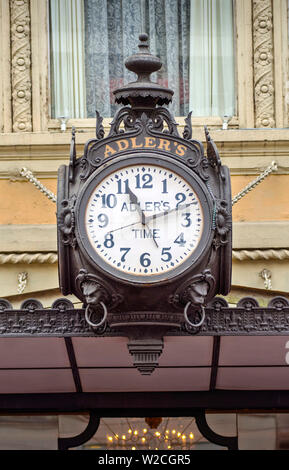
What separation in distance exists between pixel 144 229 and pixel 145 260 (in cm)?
22

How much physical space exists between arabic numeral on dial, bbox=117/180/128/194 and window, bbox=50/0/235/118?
4.80 m

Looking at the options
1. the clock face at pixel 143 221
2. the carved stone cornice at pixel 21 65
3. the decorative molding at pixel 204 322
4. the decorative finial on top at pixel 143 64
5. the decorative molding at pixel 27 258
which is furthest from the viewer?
the carved stone cornice at pixel 21 65

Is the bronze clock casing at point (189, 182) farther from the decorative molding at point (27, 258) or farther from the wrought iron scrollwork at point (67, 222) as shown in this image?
the decorative molding at point (27, 258)

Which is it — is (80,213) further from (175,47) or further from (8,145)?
(175,47)

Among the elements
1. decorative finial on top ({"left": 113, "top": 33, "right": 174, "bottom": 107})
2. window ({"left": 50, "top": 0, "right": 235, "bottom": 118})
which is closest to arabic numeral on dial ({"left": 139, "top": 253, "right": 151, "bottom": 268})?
decorative finial on top ({"left": 113, "top": 33, "right": 174, "bottom": 107})

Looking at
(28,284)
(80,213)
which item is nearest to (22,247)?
(28,284)

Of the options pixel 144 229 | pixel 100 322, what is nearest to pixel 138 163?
pixel 144 229

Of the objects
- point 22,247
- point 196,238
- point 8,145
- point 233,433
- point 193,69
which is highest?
point 193,69

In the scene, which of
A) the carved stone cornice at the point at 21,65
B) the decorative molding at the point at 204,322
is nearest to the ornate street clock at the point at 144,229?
the decorative molding at the point at 204,322

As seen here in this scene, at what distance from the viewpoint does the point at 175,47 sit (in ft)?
46.5

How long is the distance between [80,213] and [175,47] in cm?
530

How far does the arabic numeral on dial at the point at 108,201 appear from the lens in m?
9.28

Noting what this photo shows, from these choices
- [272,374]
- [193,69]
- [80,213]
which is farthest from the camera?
[193,69]

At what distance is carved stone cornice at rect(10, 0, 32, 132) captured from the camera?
45.1ft
